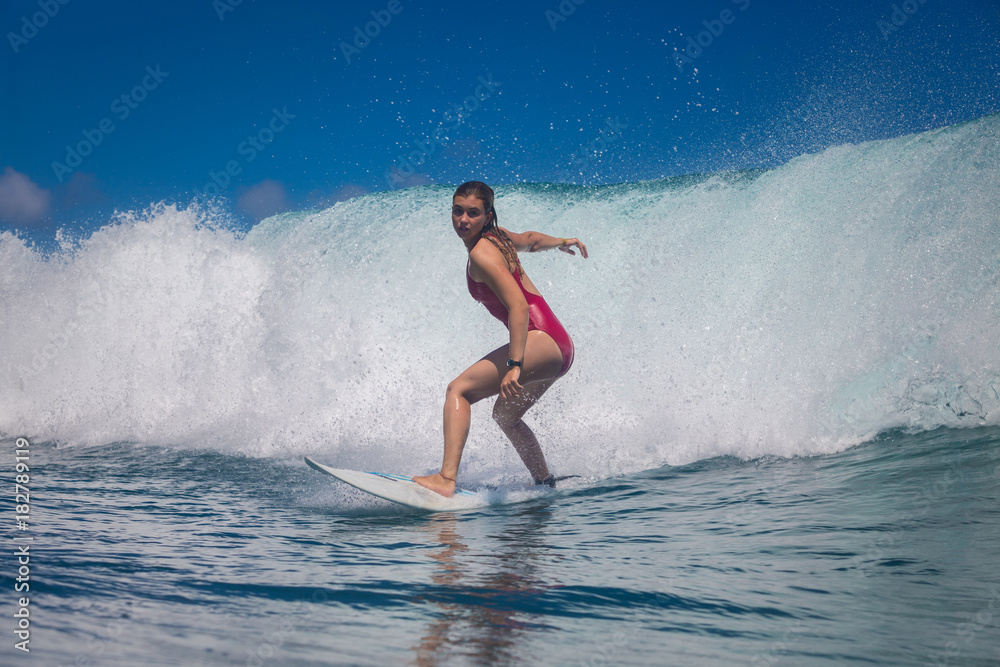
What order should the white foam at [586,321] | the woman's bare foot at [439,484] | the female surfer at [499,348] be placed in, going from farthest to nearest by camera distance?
the white foam at [586,321], the woman's bare foot at [439,484], the female surfer at [499,348]

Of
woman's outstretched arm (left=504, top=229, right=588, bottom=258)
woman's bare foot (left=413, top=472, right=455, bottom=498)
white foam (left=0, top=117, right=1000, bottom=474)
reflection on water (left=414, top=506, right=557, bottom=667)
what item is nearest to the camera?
reflection on water (left=414, top=506, right=557, bottom=667)

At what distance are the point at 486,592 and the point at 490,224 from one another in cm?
224

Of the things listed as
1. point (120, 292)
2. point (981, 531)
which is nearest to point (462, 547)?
point (981, 531)

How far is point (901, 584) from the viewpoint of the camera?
281 cm

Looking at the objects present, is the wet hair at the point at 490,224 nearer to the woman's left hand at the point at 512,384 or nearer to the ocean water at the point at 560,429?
the woman's left hand at the point at 512,384

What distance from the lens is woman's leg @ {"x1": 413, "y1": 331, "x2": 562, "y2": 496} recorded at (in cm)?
429

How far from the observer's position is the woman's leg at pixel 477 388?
14.1 ft

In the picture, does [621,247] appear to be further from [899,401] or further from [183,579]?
[183,579]

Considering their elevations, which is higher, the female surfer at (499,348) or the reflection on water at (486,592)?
the female surfer at (499,348)

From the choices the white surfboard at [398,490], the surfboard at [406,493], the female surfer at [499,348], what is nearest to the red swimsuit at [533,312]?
the female surfer at [499,348]

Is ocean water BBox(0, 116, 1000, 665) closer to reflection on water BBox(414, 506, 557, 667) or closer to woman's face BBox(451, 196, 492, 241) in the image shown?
reflection on water BBox(414, 506, 557, 667)

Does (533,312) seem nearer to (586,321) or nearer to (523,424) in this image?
(523,424)

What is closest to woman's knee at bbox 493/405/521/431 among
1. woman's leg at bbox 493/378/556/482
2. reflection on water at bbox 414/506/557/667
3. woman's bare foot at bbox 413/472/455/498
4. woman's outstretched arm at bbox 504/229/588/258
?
woman's leg at bbox 493/378/556/482

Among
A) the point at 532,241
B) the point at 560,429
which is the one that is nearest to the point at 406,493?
the point at 532,241
